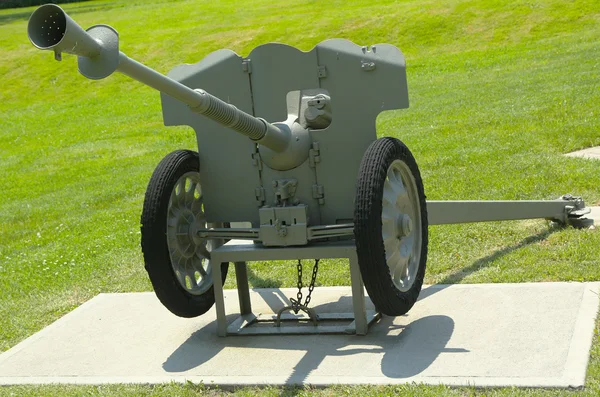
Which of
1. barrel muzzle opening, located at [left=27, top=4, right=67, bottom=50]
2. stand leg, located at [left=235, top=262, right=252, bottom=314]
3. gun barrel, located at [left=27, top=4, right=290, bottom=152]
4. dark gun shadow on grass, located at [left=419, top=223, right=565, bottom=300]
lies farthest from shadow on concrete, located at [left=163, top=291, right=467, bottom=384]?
barrel muzzle opening, located at [left=27, top=4, right=67, bottom=50]

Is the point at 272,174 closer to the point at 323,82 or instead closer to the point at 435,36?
the point at 323,82

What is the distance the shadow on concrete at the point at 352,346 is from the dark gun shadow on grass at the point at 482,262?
558 mm

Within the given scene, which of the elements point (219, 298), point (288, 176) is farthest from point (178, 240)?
point (288, 176)

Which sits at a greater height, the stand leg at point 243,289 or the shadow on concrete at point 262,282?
the stand leg at point 243,289

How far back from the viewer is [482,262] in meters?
6.57

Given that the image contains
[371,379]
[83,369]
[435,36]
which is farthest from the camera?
[435,36]

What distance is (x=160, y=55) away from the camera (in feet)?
95.8

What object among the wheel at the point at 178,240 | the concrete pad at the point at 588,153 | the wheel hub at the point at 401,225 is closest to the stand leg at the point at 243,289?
the wheel at the point at 178,240

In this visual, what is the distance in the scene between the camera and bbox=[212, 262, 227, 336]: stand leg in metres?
5.50

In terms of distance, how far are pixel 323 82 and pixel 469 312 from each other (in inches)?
62.0

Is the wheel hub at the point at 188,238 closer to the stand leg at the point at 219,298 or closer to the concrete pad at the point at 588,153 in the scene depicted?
the stand leg at the point at 219,298

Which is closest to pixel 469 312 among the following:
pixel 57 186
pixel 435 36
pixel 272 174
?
pixel 272 174

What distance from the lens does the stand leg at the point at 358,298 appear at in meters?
5.19

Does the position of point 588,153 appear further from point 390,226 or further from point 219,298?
point 219,298
